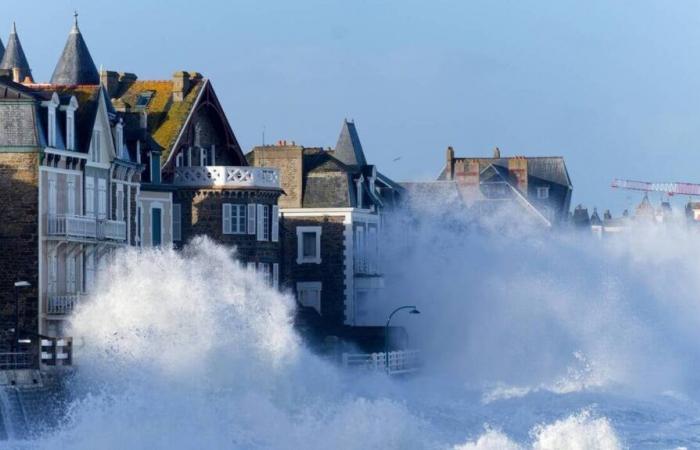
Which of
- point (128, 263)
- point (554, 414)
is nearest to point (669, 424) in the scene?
point (554, 414)

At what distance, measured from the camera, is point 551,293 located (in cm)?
9075

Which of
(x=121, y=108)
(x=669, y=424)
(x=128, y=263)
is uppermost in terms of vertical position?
(x=121, y=108)

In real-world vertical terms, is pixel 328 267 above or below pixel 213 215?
below

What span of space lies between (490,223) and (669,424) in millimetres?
34739

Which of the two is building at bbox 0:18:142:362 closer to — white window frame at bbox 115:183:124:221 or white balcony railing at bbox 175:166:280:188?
white window frame at bbox 115:183:124:221

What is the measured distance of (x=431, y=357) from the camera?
85000 mm

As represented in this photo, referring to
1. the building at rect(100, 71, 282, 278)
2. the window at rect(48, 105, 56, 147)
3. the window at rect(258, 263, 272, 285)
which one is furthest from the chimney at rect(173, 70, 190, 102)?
the window at rect(48, 105, 56, 147)

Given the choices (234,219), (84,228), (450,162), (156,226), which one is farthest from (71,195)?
(450,162)

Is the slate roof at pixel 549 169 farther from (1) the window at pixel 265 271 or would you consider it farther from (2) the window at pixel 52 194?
(2) the window at pixel 52 194

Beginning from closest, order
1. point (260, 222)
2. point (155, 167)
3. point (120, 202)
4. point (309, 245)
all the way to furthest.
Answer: point (120, 202) < point (155, 167) < point (260, 222) < point (309, 245)

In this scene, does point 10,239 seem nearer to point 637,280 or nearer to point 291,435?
point 291,435

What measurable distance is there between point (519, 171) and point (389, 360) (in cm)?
4328

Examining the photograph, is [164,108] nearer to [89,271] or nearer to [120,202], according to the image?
[120,202]

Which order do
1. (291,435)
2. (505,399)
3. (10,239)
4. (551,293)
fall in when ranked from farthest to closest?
(551,293)
(505,399)
(10,239)
(291,435)
